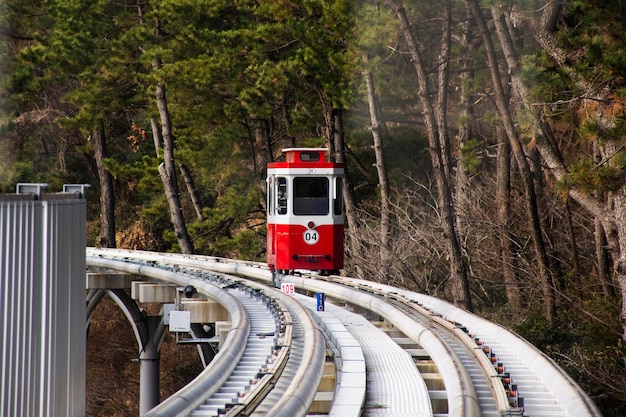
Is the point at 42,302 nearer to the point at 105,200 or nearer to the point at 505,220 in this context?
the point at 505,220

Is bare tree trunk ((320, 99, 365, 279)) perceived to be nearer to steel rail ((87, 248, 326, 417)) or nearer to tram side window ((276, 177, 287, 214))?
steel rail ((87, 248, 326, 417))

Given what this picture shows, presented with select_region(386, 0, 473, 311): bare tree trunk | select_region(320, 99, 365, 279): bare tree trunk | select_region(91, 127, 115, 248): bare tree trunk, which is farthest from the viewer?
select_region(91, 127, 115, 248): bare tree trunk

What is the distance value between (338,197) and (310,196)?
561mm

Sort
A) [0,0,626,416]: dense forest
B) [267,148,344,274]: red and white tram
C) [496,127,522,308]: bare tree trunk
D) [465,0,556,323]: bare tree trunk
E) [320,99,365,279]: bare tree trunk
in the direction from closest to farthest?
[0,0,626,416]: dense forest, [267,148,344,274]: red and white tram, [465,0,556,323]: bare tree trunk, [496,127,522,308]: bare tree trunk, [320,99,365,279]: bare tree trunk

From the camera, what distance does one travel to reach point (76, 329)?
7289 mm

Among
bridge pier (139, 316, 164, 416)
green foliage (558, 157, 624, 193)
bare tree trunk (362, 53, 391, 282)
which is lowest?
bridge pier (139, 316, 164, 416)

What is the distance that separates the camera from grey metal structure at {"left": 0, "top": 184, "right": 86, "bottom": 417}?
590 cm

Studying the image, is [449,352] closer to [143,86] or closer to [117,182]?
[143,86]

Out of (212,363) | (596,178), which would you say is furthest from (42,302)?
(596,178)

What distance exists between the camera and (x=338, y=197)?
20.8 m

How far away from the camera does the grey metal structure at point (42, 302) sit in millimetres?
5902

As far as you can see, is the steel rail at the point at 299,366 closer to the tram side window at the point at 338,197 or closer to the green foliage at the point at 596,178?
the tram side window at the point at 338,197

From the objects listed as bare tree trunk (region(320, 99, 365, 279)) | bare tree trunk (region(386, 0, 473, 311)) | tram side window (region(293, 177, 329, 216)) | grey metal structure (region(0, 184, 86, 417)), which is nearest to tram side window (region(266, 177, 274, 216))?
tram side window (region(293, 177, 329, 216))

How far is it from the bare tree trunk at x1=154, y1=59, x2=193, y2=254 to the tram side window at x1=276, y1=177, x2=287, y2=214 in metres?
17.5
